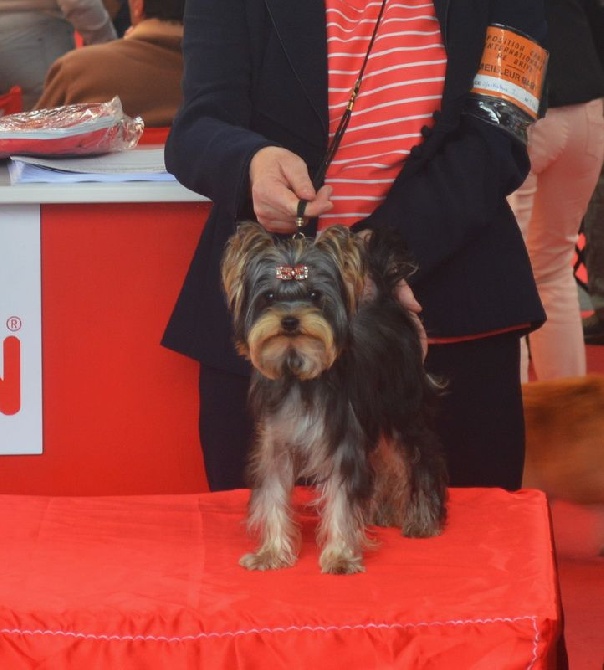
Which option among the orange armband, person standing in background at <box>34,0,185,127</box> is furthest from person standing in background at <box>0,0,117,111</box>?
the orange armband

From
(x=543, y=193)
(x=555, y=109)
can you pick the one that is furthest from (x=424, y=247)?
(x=543, y=193)

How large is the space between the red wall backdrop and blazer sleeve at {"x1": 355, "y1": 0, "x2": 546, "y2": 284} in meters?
0.61

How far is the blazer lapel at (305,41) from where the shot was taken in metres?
1.53

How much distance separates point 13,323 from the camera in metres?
2.04

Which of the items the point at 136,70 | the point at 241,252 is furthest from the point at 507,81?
the point at 136,70

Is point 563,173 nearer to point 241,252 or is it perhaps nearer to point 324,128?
point 324,128

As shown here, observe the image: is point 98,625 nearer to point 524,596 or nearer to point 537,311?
point 524,596

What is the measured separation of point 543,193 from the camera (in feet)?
10.6

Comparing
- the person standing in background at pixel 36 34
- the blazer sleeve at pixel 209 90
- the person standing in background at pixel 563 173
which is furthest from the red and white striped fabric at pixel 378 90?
the person standing in background at pixel 36 34

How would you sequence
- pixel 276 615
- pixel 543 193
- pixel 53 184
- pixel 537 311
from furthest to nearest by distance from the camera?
pixel 543 193 → pixel 53 184 → pixel 537 311 → pixel 276 615

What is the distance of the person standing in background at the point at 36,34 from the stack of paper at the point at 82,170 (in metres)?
2.64

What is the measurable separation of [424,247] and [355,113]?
0.65ft

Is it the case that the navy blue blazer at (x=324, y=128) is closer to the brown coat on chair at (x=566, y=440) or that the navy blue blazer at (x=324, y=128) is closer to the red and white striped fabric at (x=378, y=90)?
the red and white striped fabric at (x=378, y=90)

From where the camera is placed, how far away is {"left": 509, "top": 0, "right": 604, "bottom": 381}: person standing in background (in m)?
2.96
